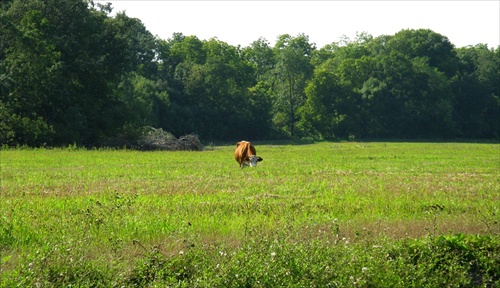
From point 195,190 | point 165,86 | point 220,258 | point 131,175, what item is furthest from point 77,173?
point 165,86

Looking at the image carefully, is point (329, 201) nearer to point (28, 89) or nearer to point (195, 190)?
point (195, 190)

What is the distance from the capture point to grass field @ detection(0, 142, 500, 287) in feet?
24.6

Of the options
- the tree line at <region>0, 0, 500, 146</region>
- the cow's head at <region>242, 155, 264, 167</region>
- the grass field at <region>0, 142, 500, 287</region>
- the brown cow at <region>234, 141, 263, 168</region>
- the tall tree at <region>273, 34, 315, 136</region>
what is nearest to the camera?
the grass field at <region>0, 142, 500, 287</region>

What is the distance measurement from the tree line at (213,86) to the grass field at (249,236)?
1136 inches

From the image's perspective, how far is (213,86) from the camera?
81750mm

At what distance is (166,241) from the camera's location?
8.91m

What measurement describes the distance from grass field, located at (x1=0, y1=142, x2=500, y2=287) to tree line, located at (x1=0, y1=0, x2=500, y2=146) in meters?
28.8

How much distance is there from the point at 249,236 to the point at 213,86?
7317 centimetres

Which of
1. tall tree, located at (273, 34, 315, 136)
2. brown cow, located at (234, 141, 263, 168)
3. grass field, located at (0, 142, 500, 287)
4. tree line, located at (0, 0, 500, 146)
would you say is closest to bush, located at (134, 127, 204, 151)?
tree line, located at (0, 0, 500, 146)

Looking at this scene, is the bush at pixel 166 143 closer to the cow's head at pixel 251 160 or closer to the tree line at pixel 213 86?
the tree line at pixel 213 86

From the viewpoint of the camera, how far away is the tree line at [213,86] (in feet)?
144

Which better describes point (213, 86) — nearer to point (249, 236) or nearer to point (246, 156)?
point (246, 156)

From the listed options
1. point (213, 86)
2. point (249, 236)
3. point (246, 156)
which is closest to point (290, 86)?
point (213, 86)

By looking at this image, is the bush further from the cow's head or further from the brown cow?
the cow's head
